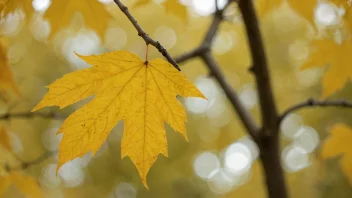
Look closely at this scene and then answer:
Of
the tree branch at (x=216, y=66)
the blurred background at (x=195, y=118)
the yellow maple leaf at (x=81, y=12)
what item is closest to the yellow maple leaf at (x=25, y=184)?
the yellow maple leaf at (x=81, y=12)

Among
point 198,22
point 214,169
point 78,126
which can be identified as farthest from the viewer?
point 214,169

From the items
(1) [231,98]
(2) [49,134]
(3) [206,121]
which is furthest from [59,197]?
(1) [231,98]

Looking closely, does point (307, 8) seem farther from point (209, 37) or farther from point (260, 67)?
point (209, 37)

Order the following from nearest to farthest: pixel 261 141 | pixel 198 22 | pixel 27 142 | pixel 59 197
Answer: pixel 261 141, pixel 27 142, pixel 59 197, pixel 198 22

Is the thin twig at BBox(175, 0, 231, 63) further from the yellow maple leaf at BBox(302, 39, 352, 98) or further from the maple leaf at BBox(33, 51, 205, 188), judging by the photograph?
the maple leaf at BBox(33, 51, 205, 188)

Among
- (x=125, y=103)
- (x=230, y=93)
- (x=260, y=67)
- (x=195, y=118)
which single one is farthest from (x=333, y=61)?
(x=195, y=118)

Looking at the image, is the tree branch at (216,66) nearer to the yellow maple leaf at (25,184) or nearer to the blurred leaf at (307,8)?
the blurred leaf at (307,8)

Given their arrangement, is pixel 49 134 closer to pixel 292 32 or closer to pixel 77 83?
pixel 292 32
